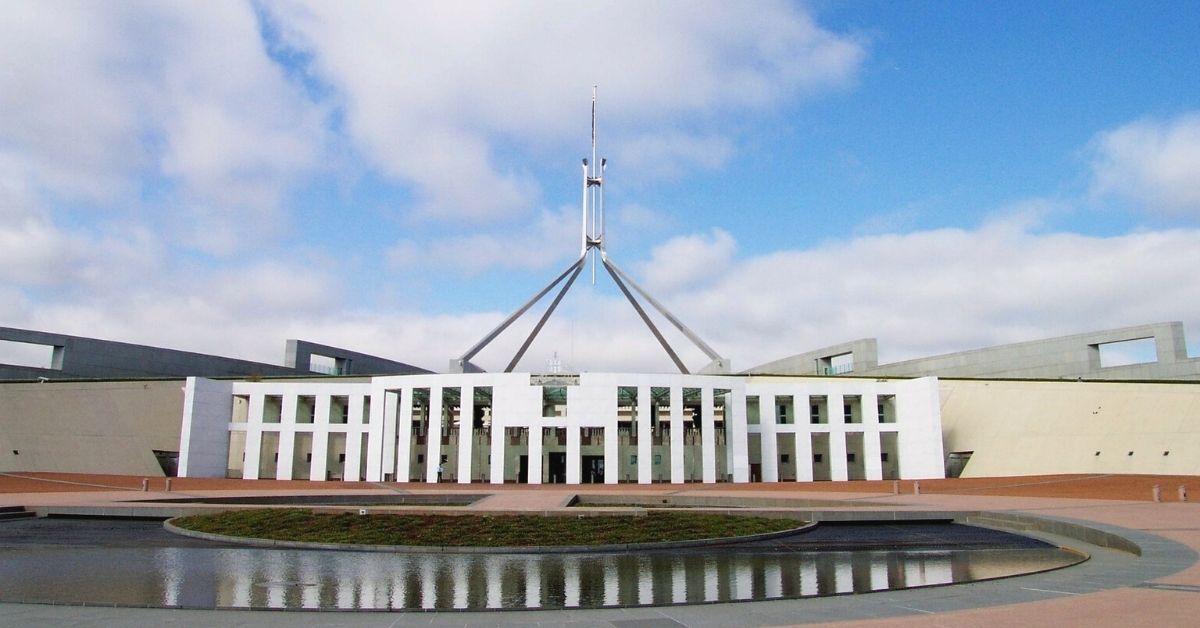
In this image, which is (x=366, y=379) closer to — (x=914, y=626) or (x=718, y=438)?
(x=718, y=438)

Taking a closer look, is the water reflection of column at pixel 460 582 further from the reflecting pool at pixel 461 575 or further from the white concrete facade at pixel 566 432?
the white concrete facade at pixel 566 432

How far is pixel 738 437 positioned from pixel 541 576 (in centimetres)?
2921

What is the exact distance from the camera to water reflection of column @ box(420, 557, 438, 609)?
29.7ft

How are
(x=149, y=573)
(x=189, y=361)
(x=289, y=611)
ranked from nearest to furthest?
1. (x=289, y=611)
2. (x=149, y=573)
3. (x=189, y=361)

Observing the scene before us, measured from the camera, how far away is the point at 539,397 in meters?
37.6

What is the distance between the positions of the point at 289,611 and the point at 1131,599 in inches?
343

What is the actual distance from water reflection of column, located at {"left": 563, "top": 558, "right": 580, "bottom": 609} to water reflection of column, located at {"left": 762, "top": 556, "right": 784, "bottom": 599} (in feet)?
7.62

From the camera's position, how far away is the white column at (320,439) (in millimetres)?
42000

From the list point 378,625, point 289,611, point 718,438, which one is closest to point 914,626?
point 378,625

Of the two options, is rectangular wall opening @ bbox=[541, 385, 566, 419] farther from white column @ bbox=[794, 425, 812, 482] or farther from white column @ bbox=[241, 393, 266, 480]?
white column @ bbox=[241, 393, 266, 480]

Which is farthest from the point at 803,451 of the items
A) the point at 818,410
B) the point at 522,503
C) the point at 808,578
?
the point at 808,578

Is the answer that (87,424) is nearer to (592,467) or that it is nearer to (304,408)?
(304,408)

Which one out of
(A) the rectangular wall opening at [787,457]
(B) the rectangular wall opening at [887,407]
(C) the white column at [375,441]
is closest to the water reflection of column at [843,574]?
(A) the rectangular wall opening at [787,457]

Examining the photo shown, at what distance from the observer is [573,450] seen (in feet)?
124
